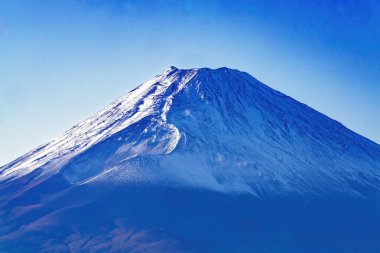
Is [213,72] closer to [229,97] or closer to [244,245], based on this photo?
[229,97]

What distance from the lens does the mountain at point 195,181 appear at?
72.9 m

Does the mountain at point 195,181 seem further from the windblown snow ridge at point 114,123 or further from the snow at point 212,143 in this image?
the windblown snow ridge at point 114,123

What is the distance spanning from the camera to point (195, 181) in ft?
273

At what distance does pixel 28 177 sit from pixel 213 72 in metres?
40.1

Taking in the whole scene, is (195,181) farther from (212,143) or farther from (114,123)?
(114,123)

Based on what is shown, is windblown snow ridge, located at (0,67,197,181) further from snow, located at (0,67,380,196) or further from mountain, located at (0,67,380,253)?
mountain, located at (0,67,380,253)

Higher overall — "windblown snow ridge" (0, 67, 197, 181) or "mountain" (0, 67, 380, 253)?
"windblown snow ridge" (0, 67, 197, 181)

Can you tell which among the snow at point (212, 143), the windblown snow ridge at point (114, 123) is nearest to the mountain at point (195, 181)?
the snow at point (212, 143)

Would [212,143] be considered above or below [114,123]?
below

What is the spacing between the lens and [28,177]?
8712cm

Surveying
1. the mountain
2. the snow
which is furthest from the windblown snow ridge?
the mountain

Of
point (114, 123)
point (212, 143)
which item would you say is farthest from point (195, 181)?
point (114, 123)

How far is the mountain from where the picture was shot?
72938mm

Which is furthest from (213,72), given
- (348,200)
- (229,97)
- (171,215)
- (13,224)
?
(13,224)
